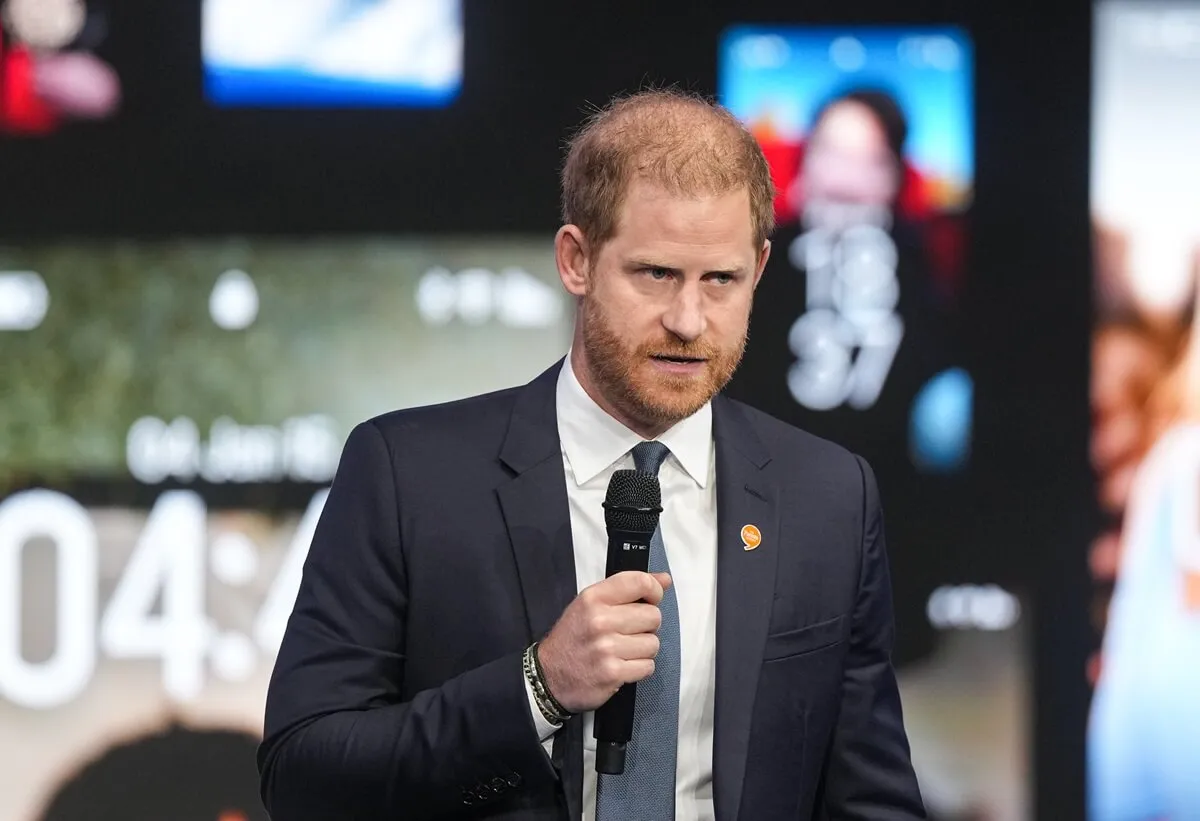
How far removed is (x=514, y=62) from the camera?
→ 3.73 meters

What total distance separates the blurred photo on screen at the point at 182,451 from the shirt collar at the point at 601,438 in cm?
179

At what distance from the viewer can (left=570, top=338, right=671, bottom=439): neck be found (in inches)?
74.2

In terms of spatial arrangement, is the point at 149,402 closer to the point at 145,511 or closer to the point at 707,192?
the point at 145,511

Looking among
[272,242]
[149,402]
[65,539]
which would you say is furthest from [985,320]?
[65,539]

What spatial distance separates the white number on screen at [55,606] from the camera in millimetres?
3646

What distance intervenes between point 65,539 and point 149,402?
378 millimetres

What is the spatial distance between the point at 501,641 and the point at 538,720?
13cm

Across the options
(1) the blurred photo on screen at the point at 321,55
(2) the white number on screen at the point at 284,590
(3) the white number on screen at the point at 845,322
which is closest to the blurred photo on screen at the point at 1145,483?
(3) the white number on screen at the point at 845,322

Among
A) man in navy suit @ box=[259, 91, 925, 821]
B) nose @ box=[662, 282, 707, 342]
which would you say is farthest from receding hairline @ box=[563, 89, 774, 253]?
nose @ box=[662, 282, 707, 342]

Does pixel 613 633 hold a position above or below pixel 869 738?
above

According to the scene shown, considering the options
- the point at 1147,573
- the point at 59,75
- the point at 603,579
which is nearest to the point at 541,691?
the point at 603,579

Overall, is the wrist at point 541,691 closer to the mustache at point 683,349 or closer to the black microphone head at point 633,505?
the black microphone head at point 633,505

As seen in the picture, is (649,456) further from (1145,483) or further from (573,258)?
(1145,483)

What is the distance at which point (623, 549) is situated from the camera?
5.25ft
